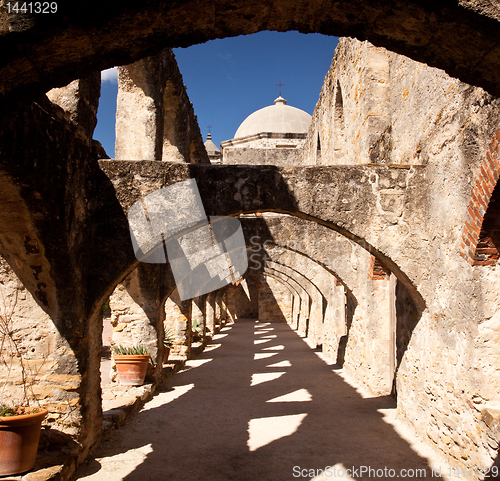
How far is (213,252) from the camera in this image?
28.5 feet

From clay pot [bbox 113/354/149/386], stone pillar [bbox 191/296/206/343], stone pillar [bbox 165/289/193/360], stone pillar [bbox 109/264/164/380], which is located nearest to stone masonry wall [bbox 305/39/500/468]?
clay pot [bbox 113/354/149/386]

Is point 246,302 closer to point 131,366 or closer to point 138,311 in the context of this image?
point 138,311

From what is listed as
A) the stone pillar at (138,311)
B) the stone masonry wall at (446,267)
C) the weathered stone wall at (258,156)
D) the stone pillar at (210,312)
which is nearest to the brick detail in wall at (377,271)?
the stone masonry wall at (446,267)

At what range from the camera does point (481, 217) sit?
349 cm

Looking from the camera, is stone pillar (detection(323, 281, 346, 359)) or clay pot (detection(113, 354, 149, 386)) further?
stone pillar (detection(323, 281, 346, 359))

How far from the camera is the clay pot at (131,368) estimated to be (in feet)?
21.2

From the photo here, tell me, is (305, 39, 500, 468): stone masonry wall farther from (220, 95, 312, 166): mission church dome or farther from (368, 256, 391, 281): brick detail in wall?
(220, 95, 312, 166): mission church dome

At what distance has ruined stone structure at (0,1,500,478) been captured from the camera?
1.71 meters

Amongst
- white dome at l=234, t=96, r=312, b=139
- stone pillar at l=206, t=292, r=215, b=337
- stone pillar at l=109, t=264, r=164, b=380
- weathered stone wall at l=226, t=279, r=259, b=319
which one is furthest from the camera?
weathered stone wall at l=226, t=279, r=259, b=319

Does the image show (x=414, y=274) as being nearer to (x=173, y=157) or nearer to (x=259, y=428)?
(x=259, y=428)

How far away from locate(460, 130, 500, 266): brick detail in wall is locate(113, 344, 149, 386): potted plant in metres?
4.64

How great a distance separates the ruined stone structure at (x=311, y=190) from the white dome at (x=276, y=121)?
16708 millimetres

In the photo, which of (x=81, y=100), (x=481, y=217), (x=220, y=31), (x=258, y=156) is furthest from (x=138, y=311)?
(x=258, y=156)

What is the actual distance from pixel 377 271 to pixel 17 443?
5114 millimetres
